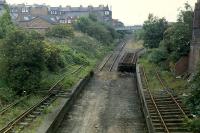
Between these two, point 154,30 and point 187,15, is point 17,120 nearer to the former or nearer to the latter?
point 187,15

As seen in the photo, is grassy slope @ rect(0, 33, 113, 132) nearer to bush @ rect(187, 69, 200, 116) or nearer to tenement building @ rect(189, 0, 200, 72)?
bush @ rect(187, 69, 200, 116)

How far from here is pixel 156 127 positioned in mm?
17484

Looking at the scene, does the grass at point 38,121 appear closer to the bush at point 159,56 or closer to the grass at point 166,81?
the grass at point 166,81

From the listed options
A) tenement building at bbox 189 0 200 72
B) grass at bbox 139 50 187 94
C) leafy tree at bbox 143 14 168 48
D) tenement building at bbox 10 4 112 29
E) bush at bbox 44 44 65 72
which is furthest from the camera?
tenement building at bbox 10 4 112 29

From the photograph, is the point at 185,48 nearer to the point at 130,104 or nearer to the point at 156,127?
the point at 130,104

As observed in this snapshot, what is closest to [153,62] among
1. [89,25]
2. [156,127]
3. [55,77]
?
[55,77]

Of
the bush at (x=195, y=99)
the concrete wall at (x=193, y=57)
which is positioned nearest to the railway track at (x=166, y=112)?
the bush at (x=195, y=99)

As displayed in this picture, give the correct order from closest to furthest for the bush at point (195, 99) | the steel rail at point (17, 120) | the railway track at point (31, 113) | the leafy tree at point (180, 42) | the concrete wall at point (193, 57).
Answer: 1. the steel rail at point (17, 120)
2. the bush at point (195, 99)
3. the railway track at point (31, 113)
4. the concrete wall at point (193, 57)
5. the leafy tree at point (180, 42)

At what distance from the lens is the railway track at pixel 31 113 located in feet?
56.5

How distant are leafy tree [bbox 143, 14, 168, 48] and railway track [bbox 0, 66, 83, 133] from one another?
27.1 m

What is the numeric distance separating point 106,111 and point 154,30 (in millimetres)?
30531

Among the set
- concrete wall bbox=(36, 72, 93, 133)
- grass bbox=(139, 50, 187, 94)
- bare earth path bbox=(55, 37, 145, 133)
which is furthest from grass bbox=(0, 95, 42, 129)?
grass bbox=(139, 50, 187, 94)

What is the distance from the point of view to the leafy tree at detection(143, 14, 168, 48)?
5109cm

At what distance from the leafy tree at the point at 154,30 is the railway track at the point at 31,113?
27.1m
